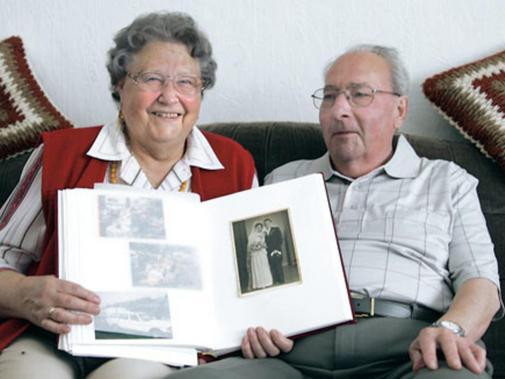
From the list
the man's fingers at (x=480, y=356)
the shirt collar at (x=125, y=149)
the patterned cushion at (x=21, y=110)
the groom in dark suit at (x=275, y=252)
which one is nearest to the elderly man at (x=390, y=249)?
the man's fingers at (x=480, y=356)

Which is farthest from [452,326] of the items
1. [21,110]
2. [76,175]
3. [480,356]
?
[21,110]

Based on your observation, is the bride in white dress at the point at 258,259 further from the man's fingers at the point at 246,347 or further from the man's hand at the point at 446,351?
the man's hand at the point at 446,351

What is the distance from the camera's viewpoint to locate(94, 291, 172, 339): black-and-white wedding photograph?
1395 millimetres

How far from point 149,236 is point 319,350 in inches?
14.8

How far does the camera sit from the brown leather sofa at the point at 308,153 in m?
1.93

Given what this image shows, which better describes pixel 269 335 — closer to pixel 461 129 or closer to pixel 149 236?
pixel 149 236

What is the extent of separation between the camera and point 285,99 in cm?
231

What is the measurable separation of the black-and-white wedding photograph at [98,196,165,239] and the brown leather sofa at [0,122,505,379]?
566mm

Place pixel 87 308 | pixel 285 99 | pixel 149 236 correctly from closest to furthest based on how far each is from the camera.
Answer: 1. pixel 87 308
2. pixel 149 236
3. pixel 285 99

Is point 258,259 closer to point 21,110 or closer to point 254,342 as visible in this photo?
point 254,342

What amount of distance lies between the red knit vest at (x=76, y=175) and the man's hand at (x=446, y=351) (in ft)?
1.83

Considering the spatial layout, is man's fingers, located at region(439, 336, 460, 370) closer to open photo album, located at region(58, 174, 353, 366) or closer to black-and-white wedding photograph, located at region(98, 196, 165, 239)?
open photo album, located at region(58, 174, 353, 366)

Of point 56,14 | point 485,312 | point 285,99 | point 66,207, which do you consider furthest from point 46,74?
point 485,312

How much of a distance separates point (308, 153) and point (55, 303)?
0.86 metres
